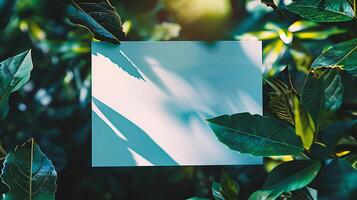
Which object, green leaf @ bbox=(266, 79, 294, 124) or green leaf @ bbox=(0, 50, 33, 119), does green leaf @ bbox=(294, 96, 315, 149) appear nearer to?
green leaf @ bbox=(266, 79, 294, 124)

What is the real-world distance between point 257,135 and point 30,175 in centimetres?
26

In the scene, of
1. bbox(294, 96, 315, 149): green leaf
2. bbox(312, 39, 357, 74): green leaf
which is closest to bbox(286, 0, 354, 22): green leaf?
bbox(312, 39, 357, 74): green leaf

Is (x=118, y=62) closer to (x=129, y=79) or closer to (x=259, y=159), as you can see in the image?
(x=129, y=79)

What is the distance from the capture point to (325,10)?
54 cm

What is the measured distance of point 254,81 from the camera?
1.95 feet

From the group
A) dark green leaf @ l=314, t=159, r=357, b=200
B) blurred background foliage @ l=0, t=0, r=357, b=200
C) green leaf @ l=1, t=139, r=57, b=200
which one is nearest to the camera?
dark green leaf @ l=314, t=159, r=357, b=200

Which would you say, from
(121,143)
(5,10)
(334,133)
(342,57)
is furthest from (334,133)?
(5,10)

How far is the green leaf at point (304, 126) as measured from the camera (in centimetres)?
45

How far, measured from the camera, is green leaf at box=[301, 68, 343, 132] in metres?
0.46

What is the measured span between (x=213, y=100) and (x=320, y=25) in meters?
0.22

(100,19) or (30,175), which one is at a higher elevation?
(100,19)

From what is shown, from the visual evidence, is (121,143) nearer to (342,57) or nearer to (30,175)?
(30,175)

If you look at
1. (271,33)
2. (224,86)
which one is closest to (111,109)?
(224,86)

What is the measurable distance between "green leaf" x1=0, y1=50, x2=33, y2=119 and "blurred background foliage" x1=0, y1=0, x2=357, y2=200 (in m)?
0.12
